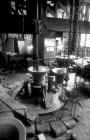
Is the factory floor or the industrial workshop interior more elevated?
the industrial workshop interior

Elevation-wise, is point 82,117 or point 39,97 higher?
point 39,97

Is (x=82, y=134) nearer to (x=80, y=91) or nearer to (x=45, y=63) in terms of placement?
(x=80, y=91)

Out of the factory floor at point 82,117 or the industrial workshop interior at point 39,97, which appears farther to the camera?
the factory floor at point 82,117

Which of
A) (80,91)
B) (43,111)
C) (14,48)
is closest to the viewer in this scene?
(43,111)

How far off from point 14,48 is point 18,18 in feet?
35.1

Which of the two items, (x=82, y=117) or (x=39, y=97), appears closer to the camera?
(x=82, y=117)

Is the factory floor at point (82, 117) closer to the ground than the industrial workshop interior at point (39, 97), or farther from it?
closer to the ground

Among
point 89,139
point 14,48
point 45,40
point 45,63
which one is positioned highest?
point 45,40

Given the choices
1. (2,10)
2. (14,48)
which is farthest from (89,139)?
(14,48)

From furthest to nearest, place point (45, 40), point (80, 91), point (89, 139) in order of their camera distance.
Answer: point (45, 40) → point (80, 91) → point (89, 139)

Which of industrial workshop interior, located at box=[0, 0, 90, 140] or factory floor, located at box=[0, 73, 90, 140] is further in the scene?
factory floor, located at box=[0, 73, 90, 140]

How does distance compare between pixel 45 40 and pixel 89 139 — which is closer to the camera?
pixel 89 139

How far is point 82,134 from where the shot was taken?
562 cm

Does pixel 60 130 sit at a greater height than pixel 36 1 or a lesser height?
lesser
